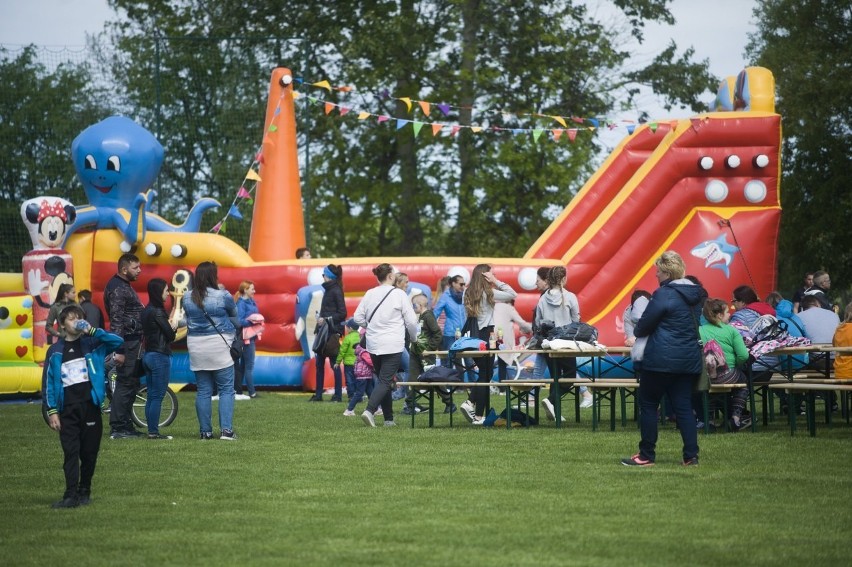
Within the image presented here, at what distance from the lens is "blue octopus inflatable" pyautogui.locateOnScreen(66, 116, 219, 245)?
1911 centimetres

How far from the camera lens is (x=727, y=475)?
8.98 metres

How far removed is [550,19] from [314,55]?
18.5ft

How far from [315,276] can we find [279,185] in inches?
105

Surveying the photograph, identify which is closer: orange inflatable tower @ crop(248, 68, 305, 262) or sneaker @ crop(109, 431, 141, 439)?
sneaker @ crop(109, 431, 141, 439)

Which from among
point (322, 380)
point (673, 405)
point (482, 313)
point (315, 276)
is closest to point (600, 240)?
point (315, 276)

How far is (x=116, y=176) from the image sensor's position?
19.2 metres

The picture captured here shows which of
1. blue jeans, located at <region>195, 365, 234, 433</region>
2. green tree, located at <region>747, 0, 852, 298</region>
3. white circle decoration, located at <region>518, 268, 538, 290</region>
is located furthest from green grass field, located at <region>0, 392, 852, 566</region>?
green tree, located at <region>747, 0, 852, 298</region>

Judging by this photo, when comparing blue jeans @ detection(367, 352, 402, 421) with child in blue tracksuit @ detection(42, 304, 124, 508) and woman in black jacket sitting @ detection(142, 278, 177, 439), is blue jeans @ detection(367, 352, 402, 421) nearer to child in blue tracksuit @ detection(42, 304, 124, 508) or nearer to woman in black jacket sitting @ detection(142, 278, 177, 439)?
woman in black jacket sitting @ detection(142, 278, 177, 439)

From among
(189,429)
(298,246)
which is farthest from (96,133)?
(189,429)

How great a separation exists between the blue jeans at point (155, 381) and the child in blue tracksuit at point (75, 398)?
12.4 feet

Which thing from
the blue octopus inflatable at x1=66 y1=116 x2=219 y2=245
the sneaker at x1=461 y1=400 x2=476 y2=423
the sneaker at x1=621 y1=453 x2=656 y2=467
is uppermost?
the blue octopus inflatable at x1=66 y1=116 x2=219 y2=245

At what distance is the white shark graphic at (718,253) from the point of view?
62.8 ft

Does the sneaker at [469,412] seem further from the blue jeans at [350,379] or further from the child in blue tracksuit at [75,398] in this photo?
the child in blue tracksuit at [75,398]

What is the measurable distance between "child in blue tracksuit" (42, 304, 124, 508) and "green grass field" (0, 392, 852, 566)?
208 millimetres
